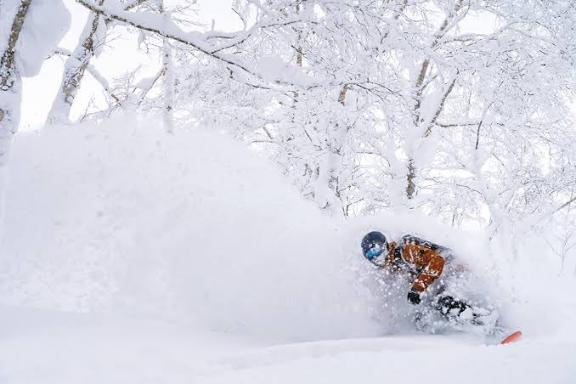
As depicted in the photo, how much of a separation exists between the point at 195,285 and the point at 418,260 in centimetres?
247

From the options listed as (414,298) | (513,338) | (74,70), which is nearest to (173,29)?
(414,298)

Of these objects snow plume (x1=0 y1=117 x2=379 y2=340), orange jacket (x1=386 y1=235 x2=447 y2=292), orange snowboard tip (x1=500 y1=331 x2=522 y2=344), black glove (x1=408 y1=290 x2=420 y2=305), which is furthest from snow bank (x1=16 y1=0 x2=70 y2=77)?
orange snowboard tip (x1=500 y1=331 x2=522 y2=344)

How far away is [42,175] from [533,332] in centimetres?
612

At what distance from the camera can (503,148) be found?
9109 millimetres

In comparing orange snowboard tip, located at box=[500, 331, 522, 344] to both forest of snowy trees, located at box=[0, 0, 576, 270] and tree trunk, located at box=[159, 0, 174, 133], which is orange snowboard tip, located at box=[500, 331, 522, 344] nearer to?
forest of snowy trees, located at box=[0, 0, 576, 270]

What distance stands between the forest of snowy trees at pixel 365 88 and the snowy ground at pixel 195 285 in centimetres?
134

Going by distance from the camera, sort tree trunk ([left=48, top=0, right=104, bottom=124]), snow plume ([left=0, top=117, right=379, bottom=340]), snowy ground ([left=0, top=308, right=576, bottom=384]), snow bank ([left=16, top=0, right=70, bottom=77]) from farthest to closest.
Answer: tree trunk ([left=48, top=0, right=104, bottom=124]) < snow plume ([left=0, top=117, right=379, bottom=340]) < snow bank ([left=16, top=0, right=70, bottom=77]) < snowy ground ([left=0, top=308, right=576, bottom=384])

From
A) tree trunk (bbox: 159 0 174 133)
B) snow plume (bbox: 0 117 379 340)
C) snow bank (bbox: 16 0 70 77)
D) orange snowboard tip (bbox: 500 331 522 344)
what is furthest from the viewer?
tree trunk (bbox: 159 0 174 133)

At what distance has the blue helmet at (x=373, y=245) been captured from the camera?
488 cm

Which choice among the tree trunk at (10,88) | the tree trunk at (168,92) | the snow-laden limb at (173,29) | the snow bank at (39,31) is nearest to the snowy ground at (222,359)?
the tree trunk at (10,88)

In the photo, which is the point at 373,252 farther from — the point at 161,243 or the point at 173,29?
the point at 173,29

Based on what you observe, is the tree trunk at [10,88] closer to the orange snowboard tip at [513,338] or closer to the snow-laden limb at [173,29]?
the snow-laden limb at [173,29]

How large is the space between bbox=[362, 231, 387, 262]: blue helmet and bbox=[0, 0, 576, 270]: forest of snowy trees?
146cm

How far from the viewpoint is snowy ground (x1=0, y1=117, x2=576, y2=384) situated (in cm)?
299
